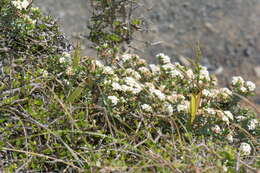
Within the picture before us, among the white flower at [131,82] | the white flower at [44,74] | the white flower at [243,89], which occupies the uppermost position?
the white flower at [44,74]

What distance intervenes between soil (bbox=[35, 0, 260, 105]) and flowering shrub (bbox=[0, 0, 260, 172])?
15.5 ft

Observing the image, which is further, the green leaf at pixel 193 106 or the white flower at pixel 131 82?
the white flower at pixel 131 82

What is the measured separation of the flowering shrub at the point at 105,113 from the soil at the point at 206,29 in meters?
4.74

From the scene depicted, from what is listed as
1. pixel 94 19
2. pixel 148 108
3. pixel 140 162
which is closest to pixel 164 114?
pixel 148 108

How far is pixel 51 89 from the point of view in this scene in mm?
2441

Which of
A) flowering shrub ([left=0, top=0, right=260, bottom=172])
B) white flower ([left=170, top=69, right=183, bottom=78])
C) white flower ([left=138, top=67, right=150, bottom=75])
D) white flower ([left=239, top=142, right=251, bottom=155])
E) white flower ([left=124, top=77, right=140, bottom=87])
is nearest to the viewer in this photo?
flowering shrub ([left=0, top=0, right=260, bottom=172])

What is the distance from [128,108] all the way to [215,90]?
627 millimetres

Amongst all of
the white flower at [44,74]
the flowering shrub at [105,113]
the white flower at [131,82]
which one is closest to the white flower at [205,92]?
the flowering shrub at [105,113]

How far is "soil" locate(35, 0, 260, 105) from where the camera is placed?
822 centimetres

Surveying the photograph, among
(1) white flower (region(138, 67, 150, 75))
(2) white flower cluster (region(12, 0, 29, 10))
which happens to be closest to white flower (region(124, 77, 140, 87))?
(1) white flower (region(138, 67, 150, 75))

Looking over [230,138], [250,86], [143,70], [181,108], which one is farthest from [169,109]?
[250,86]

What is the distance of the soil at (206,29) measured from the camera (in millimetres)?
8219

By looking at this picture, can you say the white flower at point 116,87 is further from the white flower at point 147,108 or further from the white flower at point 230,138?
the white flower at point 230,138

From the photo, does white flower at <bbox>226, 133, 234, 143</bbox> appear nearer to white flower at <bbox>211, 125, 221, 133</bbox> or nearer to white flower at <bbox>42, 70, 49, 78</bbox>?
white flower at <bbox>211, 125, 221, 133</bbox>
